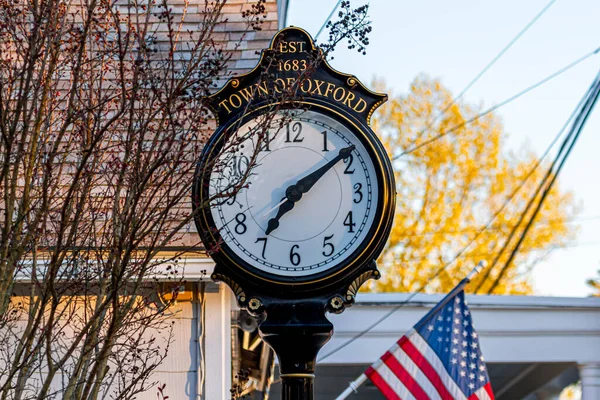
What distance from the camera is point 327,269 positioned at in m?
4.20

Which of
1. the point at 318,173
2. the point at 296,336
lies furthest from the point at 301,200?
the point at 296,336

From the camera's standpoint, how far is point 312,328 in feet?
13.6

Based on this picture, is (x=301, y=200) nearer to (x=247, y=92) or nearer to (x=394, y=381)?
(x=247, y=92)

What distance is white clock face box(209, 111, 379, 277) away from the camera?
4234mm

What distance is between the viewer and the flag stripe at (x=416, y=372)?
6918 millimetres

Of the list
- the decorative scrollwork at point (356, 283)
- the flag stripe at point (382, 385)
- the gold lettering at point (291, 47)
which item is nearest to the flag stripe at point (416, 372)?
the flag stripe at point (382, 385)

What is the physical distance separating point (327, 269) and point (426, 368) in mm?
3026

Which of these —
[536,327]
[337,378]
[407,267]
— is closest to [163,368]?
[536,327]

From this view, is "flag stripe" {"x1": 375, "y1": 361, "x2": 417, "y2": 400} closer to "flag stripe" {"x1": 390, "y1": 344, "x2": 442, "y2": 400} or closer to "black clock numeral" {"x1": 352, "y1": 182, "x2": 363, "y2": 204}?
"flag stripe" {"x1": 390, "y1": 344, "x2": 442, "y2": 400}

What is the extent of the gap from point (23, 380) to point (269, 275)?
101 cm

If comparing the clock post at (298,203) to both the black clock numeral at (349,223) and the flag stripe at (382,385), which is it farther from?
the flag stripe at (382,385)

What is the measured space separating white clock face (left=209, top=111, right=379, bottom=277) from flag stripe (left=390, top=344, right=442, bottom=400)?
290 cm

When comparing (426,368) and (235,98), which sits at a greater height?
(235,98)

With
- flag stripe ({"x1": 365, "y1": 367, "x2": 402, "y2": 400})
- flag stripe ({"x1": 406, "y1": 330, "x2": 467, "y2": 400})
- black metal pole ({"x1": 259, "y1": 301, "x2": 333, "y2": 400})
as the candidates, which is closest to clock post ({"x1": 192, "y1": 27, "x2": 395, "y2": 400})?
black metal pole ({"x1": 259, "y1": 301, "x2": 333, "y2": 400})
